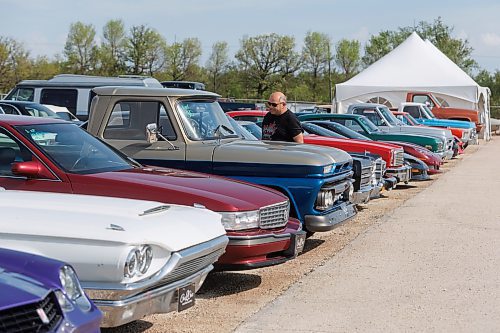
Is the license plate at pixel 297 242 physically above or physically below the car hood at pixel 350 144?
below

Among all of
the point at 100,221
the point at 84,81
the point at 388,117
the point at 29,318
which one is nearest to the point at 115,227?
the point at 100,221

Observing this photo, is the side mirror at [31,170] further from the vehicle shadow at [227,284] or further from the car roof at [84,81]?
the car roof at [84,81]

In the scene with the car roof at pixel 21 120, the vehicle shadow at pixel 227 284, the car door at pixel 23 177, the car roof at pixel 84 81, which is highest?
the car roof at pixel 84 81

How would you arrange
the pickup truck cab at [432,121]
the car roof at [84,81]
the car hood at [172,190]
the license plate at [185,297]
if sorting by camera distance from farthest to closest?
the pickup truck cab at [432,121]
the car roof at [84,81]
the car hood at [172,190]
the license plate at [185,297]

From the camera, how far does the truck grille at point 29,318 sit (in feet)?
11.8

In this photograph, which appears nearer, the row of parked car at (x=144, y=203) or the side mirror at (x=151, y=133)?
the row of parked car at (x=144, y=203)

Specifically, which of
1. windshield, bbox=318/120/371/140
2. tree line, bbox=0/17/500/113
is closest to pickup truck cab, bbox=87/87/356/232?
windshield, bbox=318/120/371/140

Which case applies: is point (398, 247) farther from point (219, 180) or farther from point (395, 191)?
point (395, 191)

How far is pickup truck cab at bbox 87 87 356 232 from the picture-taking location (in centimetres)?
858

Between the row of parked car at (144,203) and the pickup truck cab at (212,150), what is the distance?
0.01 m

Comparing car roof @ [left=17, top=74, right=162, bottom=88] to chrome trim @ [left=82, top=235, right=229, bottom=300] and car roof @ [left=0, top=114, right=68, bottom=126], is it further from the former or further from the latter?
chrome trim @ [left=82, top=235, right=229, bottom=300]

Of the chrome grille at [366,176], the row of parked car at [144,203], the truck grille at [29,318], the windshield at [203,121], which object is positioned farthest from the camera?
the chrome grille at [366,176]

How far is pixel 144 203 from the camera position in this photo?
19.4 ft

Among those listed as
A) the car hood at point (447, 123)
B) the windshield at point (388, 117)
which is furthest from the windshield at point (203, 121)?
the car hood at point (447, 123)
